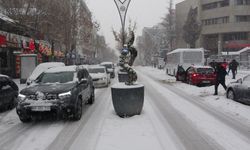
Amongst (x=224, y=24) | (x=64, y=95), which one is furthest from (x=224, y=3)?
(x=64, y=95)

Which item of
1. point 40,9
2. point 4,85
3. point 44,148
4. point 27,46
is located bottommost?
point 44,148

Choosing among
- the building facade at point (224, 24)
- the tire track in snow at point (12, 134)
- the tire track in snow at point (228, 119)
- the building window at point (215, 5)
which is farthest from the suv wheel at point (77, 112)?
the building window at point (215, 5)

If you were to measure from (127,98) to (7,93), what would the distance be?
5.02 m

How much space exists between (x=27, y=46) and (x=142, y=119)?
2685 centimetres

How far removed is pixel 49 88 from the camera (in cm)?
1010

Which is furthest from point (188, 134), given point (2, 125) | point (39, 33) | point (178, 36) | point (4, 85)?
point (178, 36)

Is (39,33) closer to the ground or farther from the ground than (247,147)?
farther from the ground

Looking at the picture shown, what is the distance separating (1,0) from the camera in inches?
1312

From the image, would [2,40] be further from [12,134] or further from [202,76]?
[12,134]

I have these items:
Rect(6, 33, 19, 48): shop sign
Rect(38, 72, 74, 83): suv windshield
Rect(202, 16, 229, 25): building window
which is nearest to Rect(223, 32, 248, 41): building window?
Rect(202, 16, 229, 25): building window

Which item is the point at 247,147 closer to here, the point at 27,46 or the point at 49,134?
the point at 49,134

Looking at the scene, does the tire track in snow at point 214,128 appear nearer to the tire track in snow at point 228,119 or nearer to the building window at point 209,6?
the tire track in snow at point 228,119

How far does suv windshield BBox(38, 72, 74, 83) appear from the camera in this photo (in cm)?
1131

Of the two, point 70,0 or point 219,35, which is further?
point 219,35
